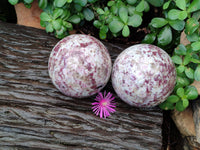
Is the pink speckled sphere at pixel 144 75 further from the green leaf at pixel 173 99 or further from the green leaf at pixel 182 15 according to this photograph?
the green leaf at pixel 182 15

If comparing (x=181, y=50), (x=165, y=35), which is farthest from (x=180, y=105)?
(x=165, y=35)

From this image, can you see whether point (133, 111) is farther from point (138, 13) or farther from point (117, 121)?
point (138, 13)

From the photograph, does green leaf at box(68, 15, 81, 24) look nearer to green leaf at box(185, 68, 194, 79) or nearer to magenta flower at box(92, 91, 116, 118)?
magenta flower at box(92, 91, 116, 118)

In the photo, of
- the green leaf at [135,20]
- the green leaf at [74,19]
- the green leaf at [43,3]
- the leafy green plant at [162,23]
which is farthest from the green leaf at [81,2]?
the green leaf at [135,20]

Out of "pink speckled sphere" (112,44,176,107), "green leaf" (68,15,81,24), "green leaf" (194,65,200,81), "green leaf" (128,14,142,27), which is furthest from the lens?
"green leaf" (68,15,81,24)

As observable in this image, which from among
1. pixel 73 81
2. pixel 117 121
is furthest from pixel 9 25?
pixel 117 121

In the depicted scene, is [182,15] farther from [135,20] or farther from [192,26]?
[135,20]

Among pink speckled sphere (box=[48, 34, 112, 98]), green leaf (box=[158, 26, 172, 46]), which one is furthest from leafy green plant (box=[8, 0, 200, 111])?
pink speckled sphere (box=[48, 34, 112, 98])

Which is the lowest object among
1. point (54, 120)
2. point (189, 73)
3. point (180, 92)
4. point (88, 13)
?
point (54, 120)
